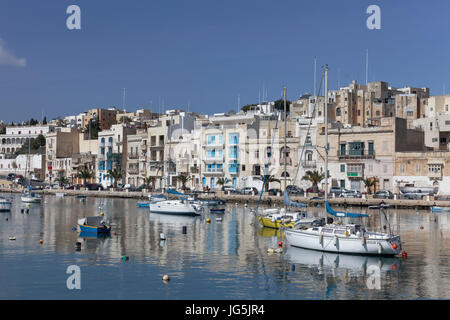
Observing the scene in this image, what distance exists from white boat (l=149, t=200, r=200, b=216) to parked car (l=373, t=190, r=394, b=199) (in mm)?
26383

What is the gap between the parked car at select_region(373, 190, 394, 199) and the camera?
71131 millimetres

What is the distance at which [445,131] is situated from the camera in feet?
296

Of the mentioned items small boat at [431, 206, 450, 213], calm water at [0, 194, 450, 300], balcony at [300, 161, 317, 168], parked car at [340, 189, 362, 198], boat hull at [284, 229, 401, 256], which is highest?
balcony at [300, 161, 317, 168]

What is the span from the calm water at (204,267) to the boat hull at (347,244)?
476mm

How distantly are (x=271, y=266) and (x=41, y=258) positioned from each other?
12.5 m

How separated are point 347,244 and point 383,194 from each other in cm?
4313

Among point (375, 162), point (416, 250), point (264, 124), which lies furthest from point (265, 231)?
point (264, 124)

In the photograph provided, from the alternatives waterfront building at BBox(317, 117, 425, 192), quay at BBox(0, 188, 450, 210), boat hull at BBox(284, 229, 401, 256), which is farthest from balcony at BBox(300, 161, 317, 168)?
boat hull at BBox(284, 229, 401, 256)

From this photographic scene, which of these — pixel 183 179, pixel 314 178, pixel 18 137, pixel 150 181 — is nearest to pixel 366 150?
pixel 314 178

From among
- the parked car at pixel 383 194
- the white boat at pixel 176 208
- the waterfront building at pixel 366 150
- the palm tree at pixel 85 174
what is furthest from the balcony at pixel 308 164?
the palm tree at pixel 85 174

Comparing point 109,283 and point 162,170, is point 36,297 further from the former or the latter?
point 162,170

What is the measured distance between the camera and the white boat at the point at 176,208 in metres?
57.9

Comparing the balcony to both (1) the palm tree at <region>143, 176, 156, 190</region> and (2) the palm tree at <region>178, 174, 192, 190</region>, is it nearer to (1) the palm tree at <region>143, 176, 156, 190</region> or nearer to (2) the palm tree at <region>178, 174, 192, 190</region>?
(2) the palm tree at <region>178, 174, 192, 190</region>

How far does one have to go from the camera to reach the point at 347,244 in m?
31.1
